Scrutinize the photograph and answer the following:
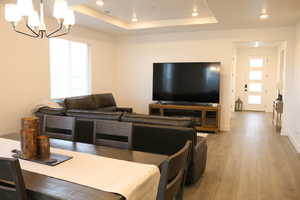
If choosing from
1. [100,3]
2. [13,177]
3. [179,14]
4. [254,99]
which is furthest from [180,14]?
[254,99]

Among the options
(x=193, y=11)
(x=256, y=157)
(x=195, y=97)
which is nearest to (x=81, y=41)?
(x=193, y=11)

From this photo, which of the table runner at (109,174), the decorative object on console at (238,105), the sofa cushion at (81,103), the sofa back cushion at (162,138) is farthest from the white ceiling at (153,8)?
the decorative object on console at (238,105)

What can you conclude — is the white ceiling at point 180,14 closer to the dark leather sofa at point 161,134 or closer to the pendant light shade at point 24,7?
the pendant light shade at point 24,7

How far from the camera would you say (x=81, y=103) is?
5.82 metres

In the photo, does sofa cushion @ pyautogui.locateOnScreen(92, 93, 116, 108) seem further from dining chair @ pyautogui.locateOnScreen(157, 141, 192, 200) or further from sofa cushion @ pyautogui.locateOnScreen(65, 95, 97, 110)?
dining chair @ pyautogui.locateOnScreen(157, 141, 192, 200)

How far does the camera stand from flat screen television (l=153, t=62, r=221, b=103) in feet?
21.2

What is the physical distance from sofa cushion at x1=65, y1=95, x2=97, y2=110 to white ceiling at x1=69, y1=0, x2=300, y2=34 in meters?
1.81

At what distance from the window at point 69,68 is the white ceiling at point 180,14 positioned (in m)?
0.71

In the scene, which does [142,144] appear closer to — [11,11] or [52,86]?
[11,11]

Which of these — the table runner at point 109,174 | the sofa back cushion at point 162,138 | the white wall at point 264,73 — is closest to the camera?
the table runner at point 109,174

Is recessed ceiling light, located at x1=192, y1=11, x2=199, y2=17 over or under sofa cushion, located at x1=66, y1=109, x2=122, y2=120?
over

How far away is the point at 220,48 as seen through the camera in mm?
6699

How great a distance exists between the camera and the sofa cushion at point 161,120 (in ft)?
10.4

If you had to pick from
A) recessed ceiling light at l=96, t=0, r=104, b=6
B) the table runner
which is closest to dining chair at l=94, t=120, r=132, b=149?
the table runner
